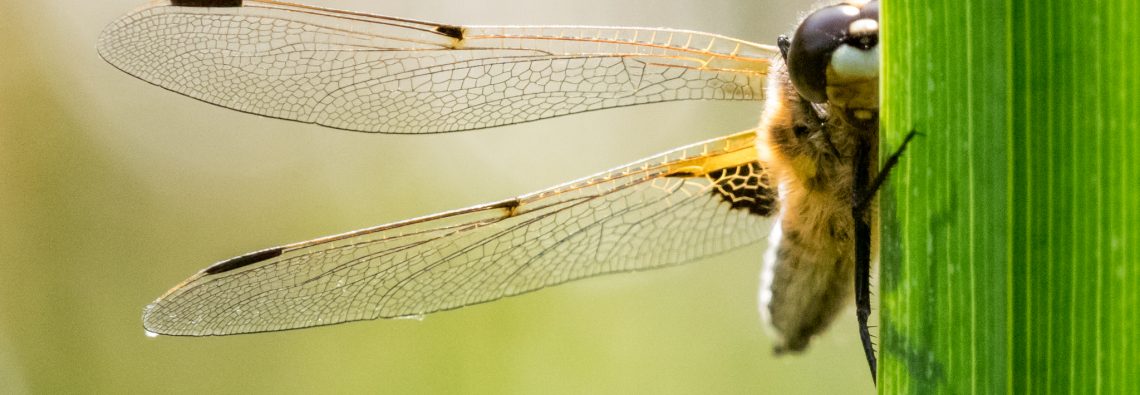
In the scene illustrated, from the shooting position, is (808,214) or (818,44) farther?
(808,214)

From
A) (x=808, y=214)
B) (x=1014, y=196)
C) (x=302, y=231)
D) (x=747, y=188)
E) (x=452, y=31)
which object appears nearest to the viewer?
(x=1014, y=196)

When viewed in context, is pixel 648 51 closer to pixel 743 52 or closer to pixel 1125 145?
pixel 743 52

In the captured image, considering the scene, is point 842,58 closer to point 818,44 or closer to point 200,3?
point 818,44

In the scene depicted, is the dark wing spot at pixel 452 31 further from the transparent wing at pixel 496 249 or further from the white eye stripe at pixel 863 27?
the white eye stripe at pixel 863 27

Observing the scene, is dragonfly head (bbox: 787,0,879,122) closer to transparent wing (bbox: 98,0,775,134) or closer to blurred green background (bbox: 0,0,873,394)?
transparent wing (bbox: 98,0,775,134)

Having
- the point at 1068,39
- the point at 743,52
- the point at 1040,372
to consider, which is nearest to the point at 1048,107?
the point at 1068,39

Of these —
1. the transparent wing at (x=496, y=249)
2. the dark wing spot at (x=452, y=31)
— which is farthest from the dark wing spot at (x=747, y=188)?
the dark wing spot at (x=452, y=31)

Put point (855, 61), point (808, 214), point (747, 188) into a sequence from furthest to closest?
point (747, 188), point (808, 214), point (855, 61)

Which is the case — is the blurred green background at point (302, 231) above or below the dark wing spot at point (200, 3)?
below

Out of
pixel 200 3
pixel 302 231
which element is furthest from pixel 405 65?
pixel 302 231
